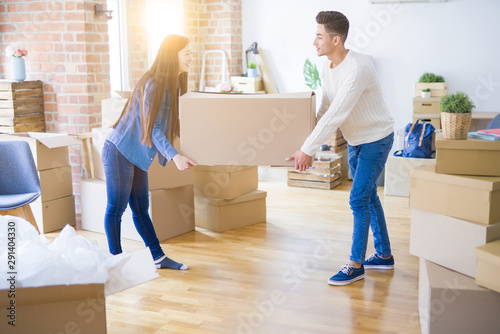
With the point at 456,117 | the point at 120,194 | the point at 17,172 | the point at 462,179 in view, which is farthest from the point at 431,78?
the point at 17,172

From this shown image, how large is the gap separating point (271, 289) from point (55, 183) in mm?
1919

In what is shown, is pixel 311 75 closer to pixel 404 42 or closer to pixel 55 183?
pixel 404 42

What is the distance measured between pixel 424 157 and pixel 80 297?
3778 mm

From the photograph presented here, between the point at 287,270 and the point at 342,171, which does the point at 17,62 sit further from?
the point at 342,171

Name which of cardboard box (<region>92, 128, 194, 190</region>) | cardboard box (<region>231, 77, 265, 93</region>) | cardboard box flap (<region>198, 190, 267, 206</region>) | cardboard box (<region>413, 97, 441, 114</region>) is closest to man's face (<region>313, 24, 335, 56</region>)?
cardboard box (<region>92, 128, 194, 190</region>)

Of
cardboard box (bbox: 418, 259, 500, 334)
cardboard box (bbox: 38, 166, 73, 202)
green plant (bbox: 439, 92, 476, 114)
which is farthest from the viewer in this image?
cardboard box (bbox: 38, 166, 73, 202)

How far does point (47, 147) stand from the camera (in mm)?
4148

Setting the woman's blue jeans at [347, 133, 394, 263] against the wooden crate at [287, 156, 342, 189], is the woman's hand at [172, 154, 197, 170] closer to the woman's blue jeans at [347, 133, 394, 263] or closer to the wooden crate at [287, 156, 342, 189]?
the woman's blue jeans at [347, 133, 394, 263]

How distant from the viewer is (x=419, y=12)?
5.86 metres

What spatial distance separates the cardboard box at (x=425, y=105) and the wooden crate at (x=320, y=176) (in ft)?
2.78

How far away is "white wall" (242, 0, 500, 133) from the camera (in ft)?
18.7

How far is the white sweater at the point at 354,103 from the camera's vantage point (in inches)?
116

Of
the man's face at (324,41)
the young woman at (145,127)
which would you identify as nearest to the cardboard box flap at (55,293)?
the young woman at (145,127)

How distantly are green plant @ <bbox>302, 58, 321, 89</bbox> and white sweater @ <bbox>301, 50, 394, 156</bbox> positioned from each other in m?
3.13
